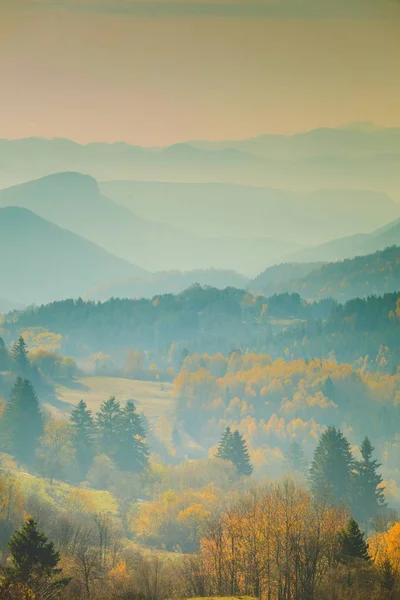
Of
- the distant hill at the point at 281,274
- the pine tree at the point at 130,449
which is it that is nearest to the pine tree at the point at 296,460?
the pine tree at the point at 130,449

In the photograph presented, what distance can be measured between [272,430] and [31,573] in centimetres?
6213

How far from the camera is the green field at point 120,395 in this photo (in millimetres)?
77000

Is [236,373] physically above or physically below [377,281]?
below

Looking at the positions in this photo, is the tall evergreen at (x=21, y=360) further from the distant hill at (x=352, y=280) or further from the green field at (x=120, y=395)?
the distant hill at (x=352, y=280)

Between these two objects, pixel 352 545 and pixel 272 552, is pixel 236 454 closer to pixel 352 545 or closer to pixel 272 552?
pixel 272 552

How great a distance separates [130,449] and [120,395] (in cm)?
2749

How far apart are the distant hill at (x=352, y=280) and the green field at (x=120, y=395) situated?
61.6 metres

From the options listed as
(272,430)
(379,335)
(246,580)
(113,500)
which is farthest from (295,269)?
(246,580)

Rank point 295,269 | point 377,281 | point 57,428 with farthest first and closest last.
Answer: point 295,269
point 377,281
point 57,428

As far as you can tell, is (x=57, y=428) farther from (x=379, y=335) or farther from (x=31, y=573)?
(x=379, y=335)

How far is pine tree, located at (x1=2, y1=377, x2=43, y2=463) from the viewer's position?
5862 cm

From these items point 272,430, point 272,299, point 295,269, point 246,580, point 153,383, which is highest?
point 295,269

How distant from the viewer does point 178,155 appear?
188125 millimetres

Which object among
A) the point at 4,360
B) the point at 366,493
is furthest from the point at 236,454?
the point at 4,360
